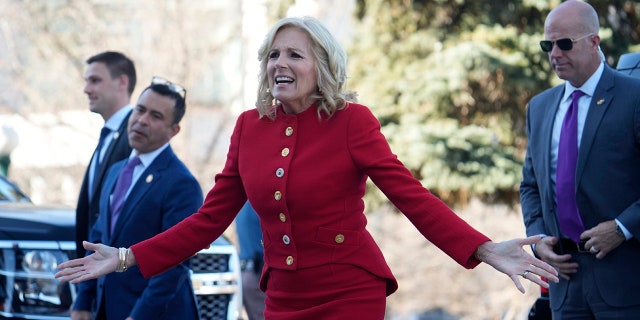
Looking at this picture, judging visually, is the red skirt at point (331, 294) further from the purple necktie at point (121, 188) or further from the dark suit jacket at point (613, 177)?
the purple necktie at point (121, 188)

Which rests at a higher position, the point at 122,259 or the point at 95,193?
the point at 95,193

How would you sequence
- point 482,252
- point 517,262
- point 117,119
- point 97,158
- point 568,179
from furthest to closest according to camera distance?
point 117,119 → point 97,158 → point 568,179 → point 482,252 → point 517,262

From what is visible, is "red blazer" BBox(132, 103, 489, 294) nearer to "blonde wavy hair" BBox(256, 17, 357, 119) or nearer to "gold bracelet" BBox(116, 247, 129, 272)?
"blonde wavy hair" BBox(256, 17, 357, 119)

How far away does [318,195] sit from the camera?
15.8 ft

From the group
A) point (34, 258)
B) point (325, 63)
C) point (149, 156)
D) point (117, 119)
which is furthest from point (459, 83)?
point (325, 63)

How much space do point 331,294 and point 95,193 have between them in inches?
113

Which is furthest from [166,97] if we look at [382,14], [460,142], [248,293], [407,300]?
[407,300]

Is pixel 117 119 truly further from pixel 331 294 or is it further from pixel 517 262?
pixel 517 262

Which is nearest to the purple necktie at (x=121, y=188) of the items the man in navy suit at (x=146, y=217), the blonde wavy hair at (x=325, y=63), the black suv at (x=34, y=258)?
the man in navy suit at (x=146, y=217)

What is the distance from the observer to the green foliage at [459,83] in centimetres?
1608

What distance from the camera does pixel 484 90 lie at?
55.3 feet

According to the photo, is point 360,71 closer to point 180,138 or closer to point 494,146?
point 494,146

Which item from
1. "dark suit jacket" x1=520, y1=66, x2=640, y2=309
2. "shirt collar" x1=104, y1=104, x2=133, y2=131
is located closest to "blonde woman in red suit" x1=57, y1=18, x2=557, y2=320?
"dark suit jacket" x1=520, y1=66, x2=640, y2=309

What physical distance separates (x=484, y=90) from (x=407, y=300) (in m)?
11.5
